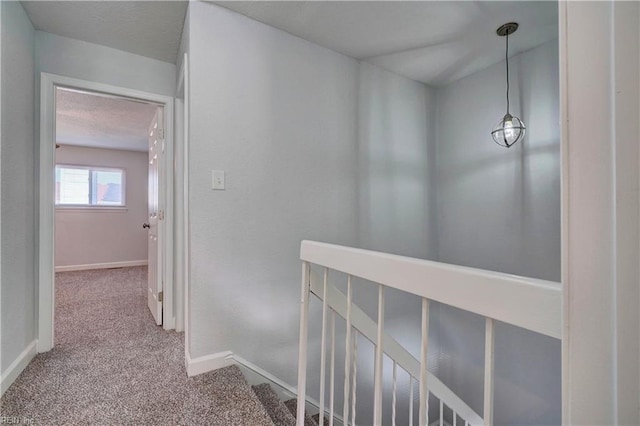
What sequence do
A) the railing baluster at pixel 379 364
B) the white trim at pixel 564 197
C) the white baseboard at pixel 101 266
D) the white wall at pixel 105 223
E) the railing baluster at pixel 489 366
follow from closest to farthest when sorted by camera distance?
1. the white trim at pixel 564 197
2. the railing baluster at pixel 489 366
3. the railing baluster at pixel 379 364
4. the white baseboard at pixel 101 266
5. the white wall at pixel 105 223

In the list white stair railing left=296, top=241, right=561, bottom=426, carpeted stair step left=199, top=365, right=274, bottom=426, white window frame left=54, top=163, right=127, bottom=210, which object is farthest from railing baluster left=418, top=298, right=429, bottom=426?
white window frame left=54, top=163, right=127, bottom=210

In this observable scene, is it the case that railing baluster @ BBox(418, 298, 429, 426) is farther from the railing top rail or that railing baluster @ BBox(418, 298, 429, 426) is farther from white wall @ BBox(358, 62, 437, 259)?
white wall @ BBox(358, 62, 437, 259)

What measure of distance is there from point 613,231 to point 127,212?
242 inches

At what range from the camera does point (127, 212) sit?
5.13 m

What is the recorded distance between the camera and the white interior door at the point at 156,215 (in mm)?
2324

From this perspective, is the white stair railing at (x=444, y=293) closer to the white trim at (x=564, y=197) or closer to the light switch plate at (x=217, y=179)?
the white trim at (x=564, y=197)

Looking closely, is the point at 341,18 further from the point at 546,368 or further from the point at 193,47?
the point at 546,368

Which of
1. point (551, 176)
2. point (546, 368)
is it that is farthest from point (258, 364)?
point (551, 176)

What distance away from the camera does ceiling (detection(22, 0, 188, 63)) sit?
1671mm

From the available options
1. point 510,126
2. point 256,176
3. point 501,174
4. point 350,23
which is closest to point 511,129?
point 510,126

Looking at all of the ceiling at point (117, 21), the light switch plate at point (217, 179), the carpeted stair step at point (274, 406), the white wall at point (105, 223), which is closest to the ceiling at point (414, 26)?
the ceiling at point (117, 21)

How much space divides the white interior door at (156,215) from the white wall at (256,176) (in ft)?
2.95

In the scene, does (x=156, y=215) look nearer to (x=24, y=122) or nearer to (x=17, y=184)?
(x=17, y=184)

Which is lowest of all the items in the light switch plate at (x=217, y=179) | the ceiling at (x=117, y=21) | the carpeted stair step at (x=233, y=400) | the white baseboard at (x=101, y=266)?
the carpeted stair step at (x=233, y=400)
